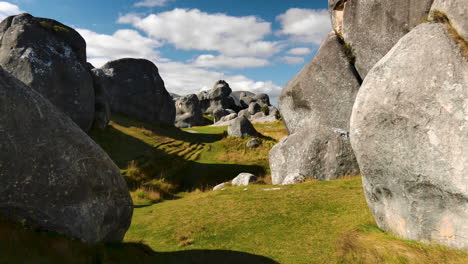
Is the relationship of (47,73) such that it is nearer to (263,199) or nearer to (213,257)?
(263,199)

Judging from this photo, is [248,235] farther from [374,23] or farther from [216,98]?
[216,98]

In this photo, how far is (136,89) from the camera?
34.1m

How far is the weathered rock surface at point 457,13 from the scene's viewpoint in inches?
243

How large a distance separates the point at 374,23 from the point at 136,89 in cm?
2586

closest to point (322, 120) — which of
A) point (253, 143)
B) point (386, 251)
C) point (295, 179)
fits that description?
point (295, 179)

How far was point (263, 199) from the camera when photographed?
474 inches

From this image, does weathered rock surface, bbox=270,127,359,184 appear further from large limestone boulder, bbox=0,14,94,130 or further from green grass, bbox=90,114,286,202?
large limestone boulder, bbox=0,14,94,130

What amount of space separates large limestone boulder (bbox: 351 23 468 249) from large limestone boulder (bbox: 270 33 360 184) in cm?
861

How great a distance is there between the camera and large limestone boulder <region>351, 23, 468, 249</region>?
19.1ft

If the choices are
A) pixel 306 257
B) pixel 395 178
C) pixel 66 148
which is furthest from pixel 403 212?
pixel 66 148

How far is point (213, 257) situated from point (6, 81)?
5431 mm

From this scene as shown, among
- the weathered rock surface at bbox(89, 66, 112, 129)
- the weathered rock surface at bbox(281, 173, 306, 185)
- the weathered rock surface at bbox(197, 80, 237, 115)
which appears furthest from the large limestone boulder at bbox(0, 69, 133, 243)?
the weathered rock surface at bbox(197, 80, 237, 115)

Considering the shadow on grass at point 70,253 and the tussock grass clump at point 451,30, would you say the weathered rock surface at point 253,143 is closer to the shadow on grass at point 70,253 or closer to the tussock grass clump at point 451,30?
the shadow on grass at point 70,253

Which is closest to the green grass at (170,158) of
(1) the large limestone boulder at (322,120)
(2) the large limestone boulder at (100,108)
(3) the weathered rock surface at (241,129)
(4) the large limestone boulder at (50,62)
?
(2) the large limestone boulder at (100,108)
